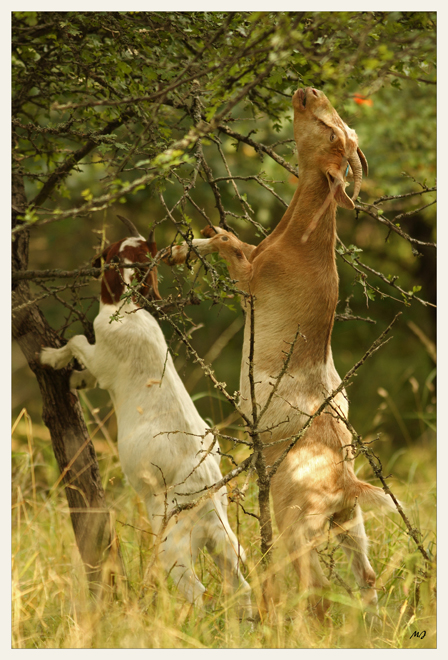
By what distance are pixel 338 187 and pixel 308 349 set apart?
710 mm

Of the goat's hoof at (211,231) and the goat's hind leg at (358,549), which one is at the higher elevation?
the goat's hoof at (211,231)

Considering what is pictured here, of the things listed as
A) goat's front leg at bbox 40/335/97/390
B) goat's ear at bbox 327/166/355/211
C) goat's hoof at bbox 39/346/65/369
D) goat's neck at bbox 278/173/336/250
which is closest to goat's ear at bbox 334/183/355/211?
goat's ear at bbox 327/166/355/211

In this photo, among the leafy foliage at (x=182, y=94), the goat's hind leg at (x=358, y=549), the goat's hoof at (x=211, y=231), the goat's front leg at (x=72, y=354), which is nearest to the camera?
the leafy foliage at (x=182, y=94)

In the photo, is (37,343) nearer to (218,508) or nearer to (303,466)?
(218,508)

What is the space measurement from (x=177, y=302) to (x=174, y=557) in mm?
1182

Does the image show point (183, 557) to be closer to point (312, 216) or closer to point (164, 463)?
point (164, 463)

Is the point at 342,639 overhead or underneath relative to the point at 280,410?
underneath

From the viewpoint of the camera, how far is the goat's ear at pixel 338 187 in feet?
8.27

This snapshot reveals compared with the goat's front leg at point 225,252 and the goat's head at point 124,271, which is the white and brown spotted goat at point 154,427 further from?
the goat's front leg at point 225,252

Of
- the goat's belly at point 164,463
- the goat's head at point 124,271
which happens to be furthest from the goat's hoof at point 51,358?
the goat's belly at point 164,463

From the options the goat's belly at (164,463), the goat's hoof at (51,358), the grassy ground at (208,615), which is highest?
the goat's hoof at (51,358)

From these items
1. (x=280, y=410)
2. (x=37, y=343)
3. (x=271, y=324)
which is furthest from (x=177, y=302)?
(x=37, y=343)

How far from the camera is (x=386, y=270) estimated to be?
28.5ft

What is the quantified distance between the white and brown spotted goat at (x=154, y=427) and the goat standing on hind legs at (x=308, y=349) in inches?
14.6
